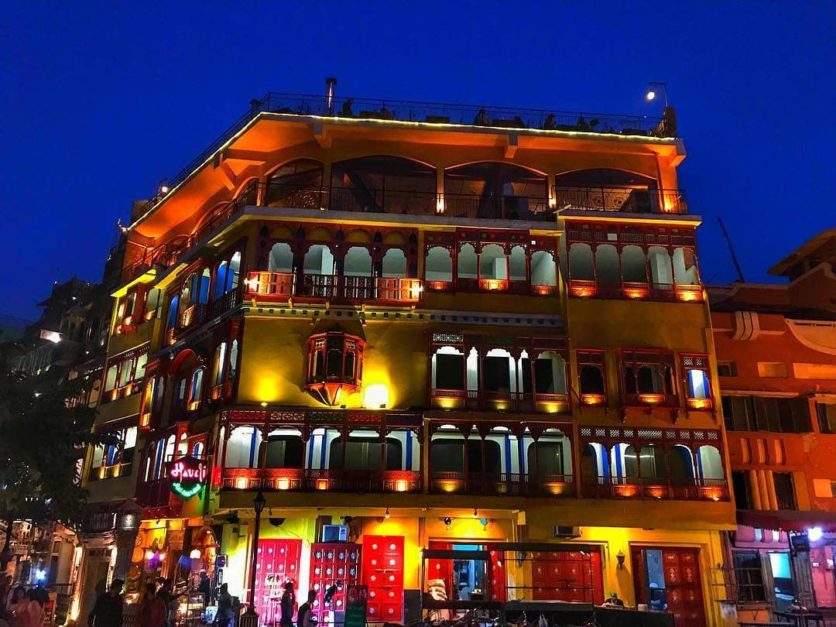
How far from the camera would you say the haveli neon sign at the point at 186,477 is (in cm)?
2767

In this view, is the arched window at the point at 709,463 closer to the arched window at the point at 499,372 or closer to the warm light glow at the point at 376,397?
the arched window at the point at 499,372

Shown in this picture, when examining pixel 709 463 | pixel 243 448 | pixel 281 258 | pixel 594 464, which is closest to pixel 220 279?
pixel 281 258

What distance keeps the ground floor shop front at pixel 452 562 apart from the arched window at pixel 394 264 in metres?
10.4

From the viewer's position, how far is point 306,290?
99.8ft

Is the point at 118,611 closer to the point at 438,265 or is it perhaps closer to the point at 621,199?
the point at 438,265

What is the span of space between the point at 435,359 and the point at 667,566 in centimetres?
1210

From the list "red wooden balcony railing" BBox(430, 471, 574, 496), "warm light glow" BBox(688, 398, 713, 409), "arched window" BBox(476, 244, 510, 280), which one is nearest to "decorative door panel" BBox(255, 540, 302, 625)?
"red wooden balcony railing" BBox(430, 471, 574, 496)

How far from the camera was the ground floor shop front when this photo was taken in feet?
88.0

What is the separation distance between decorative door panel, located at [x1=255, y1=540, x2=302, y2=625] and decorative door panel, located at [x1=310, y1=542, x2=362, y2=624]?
78 cm

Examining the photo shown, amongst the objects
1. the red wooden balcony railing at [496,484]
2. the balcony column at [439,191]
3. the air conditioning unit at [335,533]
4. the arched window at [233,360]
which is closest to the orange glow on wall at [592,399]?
the red wooden balcony railing at [496,484]

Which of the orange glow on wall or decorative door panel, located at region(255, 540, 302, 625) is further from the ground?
the orange glow on wall

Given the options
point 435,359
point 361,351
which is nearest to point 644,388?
point 435,359

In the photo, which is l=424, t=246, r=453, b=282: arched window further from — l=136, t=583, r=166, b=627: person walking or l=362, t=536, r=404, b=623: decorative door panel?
l=136, t=583, r=166, b=627: person walking

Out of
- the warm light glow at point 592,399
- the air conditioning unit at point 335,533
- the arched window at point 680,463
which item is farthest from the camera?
the warm light glow at point 592,399
